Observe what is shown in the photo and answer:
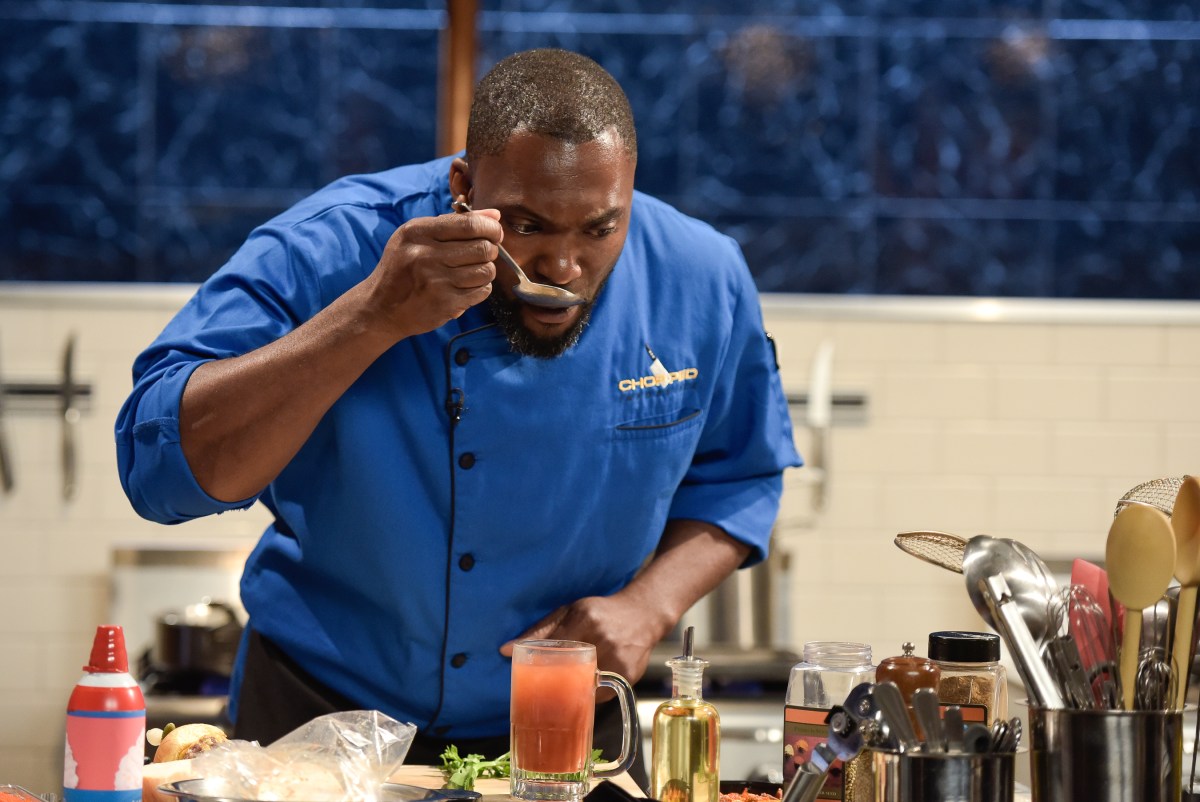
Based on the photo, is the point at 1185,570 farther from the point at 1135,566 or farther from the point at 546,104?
the point at 546,104

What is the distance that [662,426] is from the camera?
1831 millimetres

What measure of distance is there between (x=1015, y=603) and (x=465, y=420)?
763 millimetres

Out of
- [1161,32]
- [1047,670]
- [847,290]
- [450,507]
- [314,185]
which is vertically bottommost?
[1047,670]

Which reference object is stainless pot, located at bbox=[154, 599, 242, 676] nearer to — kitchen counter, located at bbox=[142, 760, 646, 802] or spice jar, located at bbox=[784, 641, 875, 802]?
kitchen counter, located at bbox=[142, 760, 646, 802]

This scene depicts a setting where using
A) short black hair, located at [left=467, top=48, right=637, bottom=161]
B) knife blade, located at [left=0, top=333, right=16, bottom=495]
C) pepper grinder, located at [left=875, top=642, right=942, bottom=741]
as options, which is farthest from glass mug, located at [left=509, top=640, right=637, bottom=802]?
knife blade, located at [left=0, top=333, right=16, bottom=495]

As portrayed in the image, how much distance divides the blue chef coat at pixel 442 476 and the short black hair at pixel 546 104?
0.21 metres

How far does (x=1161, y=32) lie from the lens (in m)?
3.61

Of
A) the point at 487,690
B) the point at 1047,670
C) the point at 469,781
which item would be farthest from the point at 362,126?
the point at 1047,670

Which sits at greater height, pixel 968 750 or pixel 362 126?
pixel 362 126

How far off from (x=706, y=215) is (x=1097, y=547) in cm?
125

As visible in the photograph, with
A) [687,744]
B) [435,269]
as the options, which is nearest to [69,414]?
[435,269]

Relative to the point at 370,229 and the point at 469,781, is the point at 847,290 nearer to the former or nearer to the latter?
the point at 370,229

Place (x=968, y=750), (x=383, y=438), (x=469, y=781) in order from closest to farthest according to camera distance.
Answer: (x=968, y=750), (x=469, y=781), (x=383, y=438)

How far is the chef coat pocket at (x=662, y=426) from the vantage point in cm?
180
